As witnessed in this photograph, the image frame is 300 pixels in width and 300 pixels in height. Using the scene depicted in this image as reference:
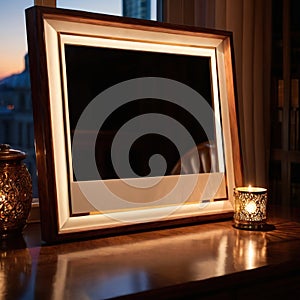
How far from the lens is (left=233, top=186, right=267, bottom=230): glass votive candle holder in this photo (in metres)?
1.38

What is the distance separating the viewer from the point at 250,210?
138cm

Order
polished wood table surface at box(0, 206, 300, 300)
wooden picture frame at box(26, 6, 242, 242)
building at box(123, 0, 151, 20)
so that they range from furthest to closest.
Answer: building at box(123, 0, 151, 20), wooden picture frame at box(26, 6, 242, 242), polished wood table surface at box(0, 206, 300, 300)

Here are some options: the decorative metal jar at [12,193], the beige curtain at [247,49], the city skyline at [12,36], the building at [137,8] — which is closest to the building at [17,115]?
the city skyline at [12,36]

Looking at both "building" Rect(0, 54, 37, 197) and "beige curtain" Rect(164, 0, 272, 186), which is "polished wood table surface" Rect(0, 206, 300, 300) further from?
"beige curtain" Rect(164, 0, 272, 186)

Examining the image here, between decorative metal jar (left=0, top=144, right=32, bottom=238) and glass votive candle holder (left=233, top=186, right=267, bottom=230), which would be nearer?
decorative metal jar (left=0, top=144, right=32, bottom=238)

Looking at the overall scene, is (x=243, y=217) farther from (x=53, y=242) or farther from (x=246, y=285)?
(x=53, y=242)

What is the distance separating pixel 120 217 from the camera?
1.31 m

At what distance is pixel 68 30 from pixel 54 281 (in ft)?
2.04

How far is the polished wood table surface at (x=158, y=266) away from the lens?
92cm

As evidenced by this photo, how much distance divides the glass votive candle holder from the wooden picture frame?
9cm

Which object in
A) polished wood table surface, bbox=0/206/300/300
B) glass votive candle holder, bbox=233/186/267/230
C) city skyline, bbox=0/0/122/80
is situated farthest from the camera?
city skyline, bbox=0/0/122/80

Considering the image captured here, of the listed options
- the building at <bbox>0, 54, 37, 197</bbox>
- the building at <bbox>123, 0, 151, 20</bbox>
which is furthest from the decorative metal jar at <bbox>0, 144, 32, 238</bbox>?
the building at <bbox>123, 0, 151, 20</bbox>

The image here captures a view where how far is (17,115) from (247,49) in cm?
84

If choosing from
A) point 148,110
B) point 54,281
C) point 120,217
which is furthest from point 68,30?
point 54,281
